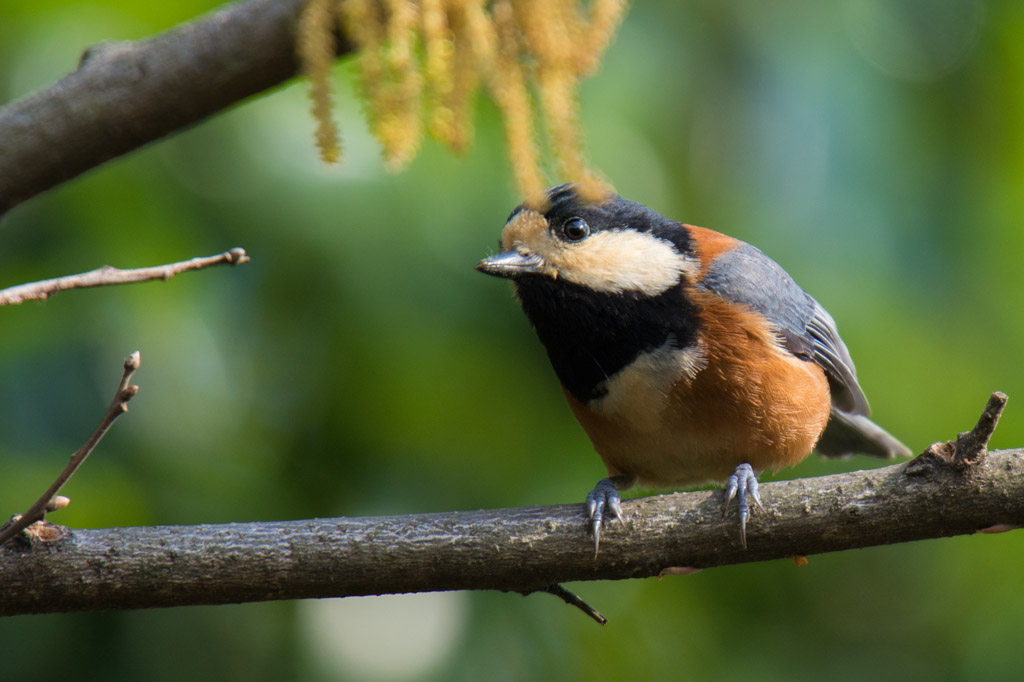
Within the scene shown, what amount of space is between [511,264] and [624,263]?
13.0 inches

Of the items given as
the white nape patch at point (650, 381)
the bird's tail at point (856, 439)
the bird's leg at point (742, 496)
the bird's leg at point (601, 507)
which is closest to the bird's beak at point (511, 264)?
the white nape patch at point (650, 381)

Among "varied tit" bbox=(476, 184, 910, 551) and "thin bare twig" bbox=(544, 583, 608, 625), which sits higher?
"varied tit" bbox=(476, 184, 910, 551)

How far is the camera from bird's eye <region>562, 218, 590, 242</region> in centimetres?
280

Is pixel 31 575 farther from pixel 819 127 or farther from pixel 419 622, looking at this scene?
pixel 819 127

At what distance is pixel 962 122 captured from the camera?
425 centimetres

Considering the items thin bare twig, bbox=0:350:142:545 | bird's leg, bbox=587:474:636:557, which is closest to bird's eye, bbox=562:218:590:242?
bird's leg, bbox=587:474:636:557

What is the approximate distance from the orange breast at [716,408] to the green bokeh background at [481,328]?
855mm

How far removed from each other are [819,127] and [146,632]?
3.18 meters

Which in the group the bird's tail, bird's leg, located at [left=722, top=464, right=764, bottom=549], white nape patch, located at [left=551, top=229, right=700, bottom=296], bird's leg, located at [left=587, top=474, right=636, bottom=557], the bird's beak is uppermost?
the bird's beak

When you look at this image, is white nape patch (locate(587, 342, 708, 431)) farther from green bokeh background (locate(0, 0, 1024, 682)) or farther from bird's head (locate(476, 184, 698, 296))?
green bokeh background (locate(0, 0, 1024, 682))

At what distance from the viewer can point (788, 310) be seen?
3.09 meters

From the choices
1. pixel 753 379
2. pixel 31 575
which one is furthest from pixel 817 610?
pixel 31 575

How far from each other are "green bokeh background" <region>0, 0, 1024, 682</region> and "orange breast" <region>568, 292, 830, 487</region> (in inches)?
33.7

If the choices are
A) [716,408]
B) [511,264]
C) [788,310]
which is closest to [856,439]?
[788,310]
